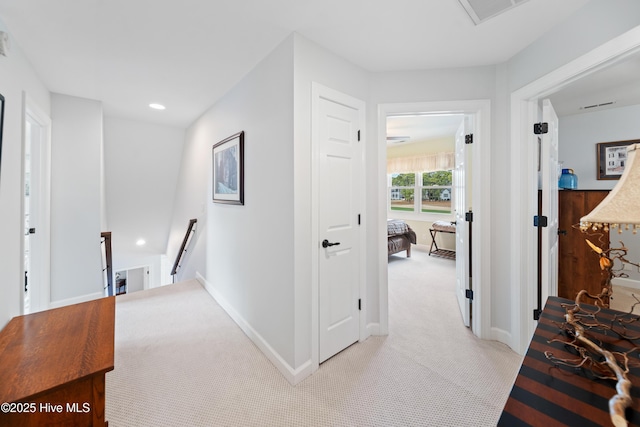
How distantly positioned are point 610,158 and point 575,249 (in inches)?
79.2

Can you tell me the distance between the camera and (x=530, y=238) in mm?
2039

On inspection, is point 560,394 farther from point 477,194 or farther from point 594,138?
point 594,138

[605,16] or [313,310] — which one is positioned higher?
[605,16]

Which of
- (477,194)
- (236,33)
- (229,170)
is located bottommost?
(477,194)

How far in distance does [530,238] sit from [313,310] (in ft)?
5.79

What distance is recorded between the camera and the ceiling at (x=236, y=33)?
→ 1.56 meters

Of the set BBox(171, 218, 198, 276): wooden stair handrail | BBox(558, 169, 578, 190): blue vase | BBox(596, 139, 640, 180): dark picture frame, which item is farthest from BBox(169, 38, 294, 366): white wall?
BBox(596, 139, 640, 180): dark picture frame

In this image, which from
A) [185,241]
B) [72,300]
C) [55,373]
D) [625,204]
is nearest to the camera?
[625,204]

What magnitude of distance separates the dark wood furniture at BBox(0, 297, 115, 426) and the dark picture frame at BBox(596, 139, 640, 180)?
537 cm

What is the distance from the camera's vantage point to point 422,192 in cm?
645

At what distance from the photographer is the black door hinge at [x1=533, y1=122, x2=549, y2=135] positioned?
2.02 meters

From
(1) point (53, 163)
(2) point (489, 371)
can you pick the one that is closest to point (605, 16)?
(2) point (489, 371)

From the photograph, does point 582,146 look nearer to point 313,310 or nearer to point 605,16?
point 605,16

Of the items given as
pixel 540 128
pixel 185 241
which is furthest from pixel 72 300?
pixel 540 128
